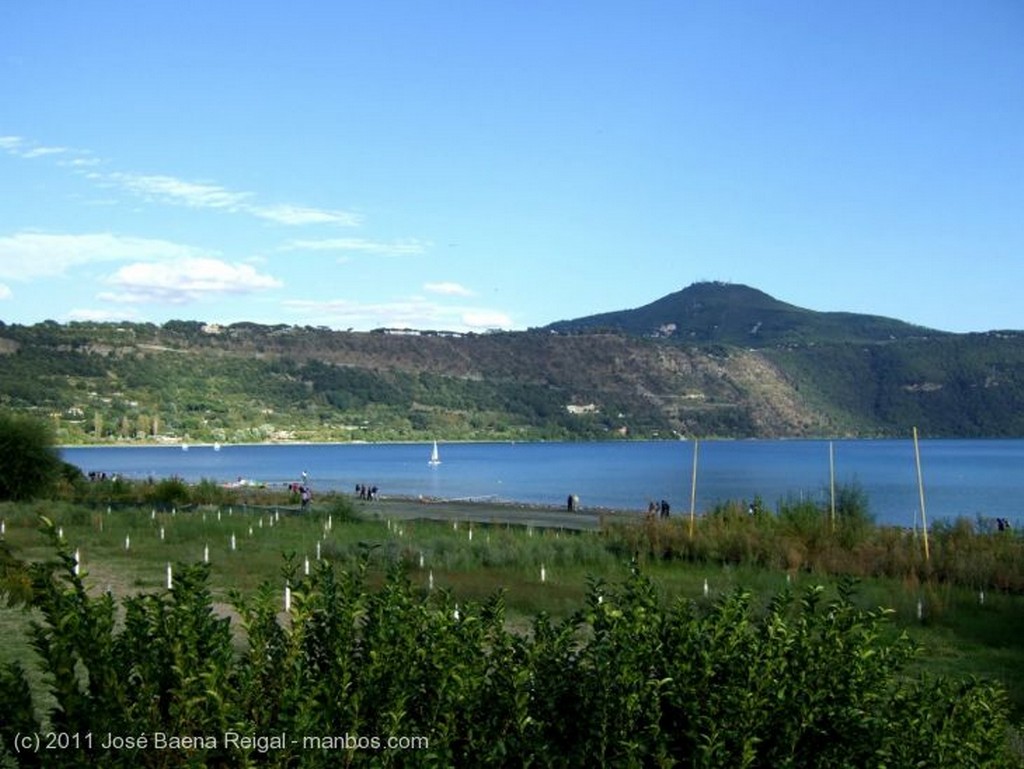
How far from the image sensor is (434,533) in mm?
37812

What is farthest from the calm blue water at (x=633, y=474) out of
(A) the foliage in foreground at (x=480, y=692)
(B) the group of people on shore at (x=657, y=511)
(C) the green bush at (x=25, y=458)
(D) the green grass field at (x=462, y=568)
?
(A) the foliage in foreground at (x=480, y=692)

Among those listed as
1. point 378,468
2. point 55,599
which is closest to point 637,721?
point 55,599

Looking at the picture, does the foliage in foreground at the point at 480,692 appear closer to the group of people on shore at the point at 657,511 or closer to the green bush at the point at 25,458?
the group of people on shore at the point at 657,511

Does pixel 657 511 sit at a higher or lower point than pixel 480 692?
lower

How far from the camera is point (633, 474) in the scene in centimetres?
12662

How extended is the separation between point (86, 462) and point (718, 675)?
17146cm

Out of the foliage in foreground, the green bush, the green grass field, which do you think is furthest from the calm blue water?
the foliage in foreground

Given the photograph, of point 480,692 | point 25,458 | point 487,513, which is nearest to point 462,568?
point 480,692

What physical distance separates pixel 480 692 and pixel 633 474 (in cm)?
12343

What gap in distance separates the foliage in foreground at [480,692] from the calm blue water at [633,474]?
1809 inches

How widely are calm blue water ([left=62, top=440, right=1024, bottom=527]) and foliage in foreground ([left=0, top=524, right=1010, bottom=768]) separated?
45949 millimetres

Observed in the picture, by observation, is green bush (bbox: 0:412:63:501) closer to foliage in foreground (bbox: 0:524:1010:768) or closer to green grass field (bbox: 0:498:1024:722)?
green grass field (bbox: 0:498:1024:722)

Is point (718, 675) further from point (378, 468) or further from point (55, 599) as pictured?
point (378, 468)

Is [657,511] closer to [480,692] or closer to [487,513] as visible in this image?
[487,513]
